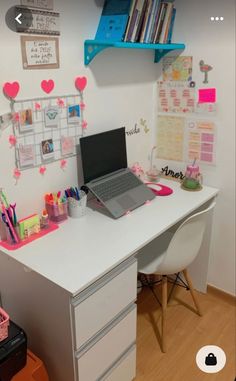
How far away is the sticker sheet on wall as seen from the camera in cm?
147

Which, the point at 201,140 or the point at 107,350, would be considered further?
the point at 201,140

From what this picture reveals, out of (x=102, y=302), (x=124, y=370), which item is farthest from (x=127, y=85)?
(x=124, y=370)

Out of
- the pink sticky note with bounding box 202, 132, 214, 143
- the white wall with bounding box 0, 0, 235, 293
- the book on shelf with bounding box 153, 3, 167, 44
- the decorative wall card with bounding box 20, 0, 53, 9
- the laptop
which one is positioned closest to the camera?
the decorative wall card with bounding box 20, 0, 53, 9

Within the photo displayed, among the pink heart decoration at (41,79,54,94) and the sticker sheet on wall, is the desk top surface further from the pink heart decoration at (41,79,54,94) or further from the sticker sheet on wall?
the pink heart decoration at (41,79,54,94)

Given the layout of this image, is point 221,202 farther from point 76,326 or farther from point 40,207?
point 76,326

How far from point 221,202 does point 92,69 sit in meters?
1.10

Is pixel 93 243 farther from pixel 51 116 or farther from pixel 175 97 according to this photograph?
pixel 175 97

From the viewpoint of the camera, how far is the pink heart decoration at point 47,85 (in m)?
1.54

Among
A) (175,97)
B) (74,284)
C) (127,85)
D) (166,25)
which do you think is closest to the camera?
(74,284)

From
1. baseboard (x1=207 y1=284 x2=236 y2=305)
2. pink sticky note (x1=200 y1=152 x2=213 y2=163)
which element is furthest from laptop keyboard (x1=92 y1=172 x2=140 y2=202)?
baseboard (x1=207 y1=284 x2=236 y2=305)

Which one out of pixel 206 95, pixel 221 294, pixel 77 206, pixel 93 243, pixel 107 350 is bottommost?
pixel 221 294

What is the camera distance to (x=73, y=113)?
1712mm

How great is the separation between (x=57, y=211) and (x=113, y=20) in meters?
0.96

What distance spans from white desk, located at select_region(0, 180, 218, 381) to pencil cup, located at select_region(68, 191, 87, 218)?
1.4 inches
